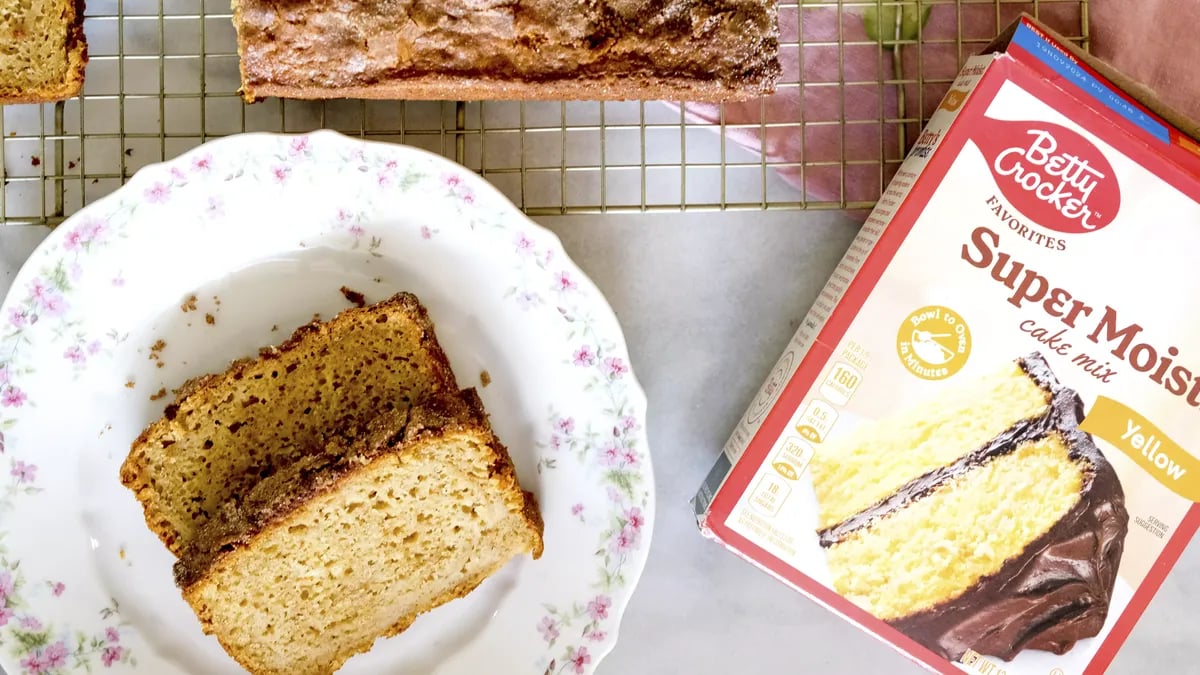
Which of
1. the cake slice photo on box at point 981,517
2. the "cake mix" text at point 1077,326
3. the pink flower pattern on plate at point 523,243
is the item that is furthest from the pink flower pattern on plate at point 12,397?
the "cake mix" text at point 1077,326

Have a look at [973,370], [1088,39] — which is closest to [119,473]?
[973,370]

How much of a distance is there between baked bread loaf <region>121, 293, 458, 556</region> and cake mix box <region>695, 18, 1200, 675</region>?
690mm

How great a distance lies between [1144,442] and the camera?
1.56m

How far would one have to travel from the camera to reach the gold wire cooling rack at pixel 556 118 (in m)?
1.86

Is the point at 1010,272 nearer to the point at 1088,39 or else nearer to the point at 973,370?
the point at 973,370

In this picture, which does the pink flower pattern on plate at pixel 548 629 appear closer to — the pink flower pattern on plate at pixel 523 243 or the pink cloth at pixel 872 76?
the pink flower pattern on plate at pixel 523 243

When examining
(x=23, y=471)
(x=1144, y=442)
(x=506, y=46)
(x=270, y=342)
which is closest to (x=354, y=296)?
(x=270, y=342)


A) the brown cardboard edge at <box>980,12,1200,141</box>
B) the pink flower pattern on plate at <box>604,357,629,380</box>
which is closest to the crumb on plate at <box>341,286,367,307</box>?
the pink flower pattern on plate at <box>604,357,629,380</box>

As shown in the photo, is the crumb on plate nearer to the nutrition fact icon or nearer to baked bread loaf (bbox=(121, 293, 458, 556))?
baked bread loaf (bbox=(121, 293, 458, 556))

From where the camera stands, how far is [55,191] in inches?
73.8

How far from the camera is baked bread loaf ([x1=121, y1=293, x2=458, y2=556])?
1.75 meters

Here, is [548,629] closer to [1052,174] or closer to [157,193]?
[157,193]

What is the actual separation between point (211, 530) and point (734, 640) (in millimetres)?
1152

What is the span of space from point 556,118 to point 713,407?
2.40 ft
